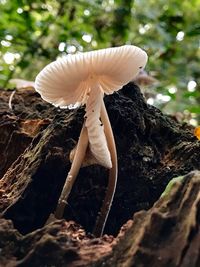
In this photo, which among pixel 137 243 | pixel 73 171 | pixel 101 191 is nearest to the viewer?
pixel 137 243

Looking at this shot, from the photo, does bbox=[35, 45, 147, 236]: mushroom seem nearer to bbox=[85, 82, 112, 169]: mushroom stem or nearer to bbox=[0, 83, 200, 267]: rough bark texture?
bbox=[85, 82, 112, 169]: mushroom stem

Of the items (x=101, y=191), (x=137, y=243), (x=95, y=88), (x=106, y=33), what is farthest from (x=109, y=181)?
(x=106, y=33)

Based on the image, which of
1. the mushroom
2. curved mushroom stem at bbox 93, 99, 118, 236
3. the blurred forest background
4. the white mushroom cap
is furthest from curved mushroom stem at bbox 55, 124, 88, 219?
the blurred forest background

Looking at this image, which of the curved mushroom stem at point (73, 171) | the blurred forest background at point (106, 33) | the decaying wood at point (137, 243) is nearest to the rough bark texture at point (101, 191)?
the decaying wood at point (137, 243)

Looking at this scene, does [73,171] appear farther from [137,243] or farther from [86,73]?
[137,243]

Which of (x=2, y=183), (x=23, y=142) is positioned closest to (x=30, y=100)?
(x=23, y=142)
